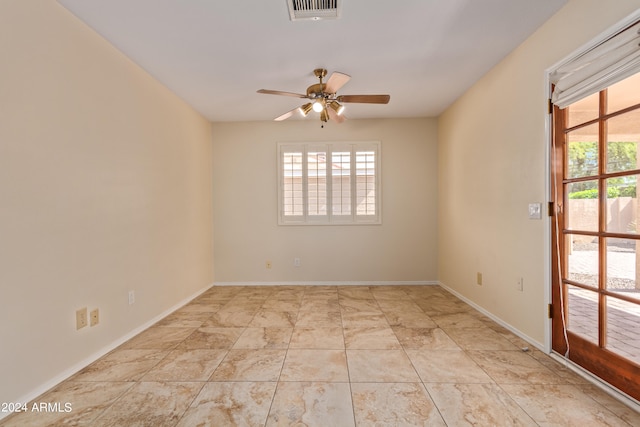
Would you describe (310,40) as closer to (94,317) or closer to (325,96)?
(325,96)

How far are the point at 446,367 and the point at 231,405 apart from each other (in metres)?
1.47

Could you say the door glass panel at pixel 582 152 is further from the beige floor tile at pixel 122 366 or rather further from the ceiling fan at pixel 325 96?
the beige floor tile at pixel 122 366

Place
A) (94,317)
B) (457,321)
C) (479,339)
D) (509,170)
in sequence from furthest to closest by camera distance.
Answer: (457,321) < (509,170) < (479,339) < (94,317)

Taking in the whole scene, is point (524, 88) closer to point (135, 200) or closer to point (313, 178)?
point (313, 178)

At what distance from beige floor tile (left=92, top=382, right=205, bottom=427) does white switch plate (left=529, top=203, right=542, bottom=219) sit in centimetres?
278

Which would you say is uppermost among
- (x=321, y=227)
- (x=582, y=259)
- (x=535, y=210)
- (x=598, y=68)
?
(x=598, y=68)

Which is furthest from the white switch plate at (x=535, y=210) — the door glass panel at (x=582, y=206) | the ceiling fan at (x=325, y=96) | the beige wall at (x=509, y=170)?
the ceiling fan at (x=325, y=96)

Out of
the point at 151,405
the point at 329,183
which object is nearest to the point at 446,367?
the point at 151,405

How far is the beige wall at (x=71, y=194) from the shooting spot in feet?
5.21

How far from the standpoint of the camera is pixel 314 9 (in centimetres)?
193

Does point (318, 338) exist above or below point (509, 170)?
below

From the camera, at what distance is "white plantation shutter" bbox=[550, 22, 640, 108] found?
4.89ft

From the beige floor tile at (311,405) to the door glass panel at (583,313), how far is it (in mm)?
1653

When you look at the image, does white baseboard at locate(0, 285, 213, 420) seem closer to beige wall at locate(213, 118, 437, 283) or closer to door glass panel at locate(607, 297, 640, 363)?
beige wall at locate(213, 118, 437, 283)
